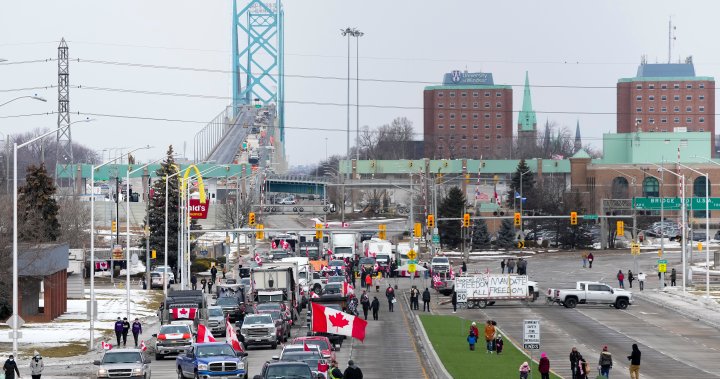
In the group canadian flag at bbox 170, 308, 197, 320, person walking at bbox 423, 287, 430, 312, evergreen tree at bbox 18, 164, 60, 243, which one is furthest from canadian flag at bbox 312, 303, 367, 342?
evergreen tree at bbox 18, 164, 60, 243

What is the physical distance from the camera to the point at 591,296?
74938 millimetres

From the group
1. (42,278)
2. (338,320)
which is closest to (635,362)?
(338,320)

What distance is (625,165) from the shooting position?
16375cm

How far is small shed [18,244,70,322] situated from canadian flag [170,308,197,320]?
737 centimetres

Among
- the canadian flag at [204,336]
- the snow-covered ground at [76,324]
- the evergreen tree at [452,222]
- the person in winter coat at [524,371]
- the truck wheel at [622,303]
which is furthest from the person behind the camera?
the evergreen tree at [452,222]

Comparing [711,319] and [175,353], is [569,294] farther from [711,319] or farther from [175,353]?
[175,353]

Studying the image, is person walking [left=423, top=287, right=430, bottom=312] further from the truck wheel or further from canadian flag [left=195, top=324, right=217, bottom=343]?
canadian flag [left=195, top=324, right=217, bottom=343]

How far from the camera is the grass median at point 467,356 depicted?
42203mm

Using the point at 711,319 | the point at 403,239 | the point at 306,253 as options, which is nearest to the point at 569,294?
the point at 711,319

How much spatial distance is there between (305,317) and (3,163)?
8840cm

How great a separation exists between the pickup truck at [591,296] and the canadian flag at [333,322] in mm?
30902

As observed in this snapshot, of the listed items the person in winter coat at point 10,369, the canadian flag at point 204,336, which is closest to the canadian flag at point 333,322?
the canadian flag at point 204,336

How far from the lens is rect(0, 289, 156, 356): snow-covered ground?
54812 mm

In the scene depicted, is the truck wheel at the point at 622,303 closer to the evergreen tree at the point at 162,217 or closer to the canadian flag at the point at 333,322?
the canadian flag at the point at 333,322
